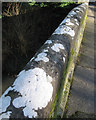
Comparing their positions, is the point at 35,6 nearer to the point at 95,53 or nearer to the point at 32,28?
the point at 32,28

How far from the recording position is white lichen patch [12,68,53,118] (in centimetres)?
63

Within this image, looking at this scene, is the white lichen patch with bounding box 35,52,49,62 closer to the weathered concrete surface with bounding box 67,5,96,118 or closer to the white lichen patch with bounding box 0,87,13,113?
the white lichen patch with bounding box 0,87,13,113

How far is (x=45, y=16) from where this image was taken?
245 inches

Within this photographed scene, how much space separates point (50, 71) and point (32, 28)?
16.0 feet

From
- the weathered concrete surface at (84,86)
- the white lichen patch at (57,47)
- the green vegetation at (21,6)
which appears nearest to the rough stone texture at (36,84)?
the white lichen patch at (57,47)

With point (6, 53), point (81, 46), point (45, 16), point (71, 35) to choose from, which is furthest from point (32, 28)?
point (71, 35)

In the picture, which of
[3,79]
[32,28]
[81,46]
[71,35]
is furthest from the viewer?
[32,28]

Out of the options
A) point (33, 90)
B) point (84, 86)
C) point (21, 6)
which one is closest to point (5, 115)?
point (33, 90)

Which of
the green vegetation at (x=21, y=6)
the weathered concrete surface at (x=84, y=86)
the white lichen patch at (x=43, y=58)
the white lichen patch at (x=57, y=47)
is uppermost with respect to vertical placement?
the white lichen patch at (x=57, y=47)

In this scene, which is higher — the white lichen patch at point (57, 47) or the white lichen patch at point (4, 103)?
the white lichen patch at point (57, 47)

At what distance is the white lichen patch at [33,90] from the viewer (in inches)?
24.7

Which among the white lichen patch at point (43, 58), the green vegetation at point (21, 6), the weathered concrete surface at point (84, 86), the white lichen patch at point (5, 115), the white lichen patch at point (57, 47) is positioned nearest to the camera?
the white lichen patch at point (5, 115)

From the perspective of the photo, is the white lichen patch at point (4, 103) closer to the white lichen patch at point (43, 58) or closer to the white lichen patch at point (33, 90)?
the white lichen patch at point (33, 90)

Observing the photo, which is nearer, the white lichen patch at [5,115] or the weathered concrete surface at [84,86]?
the white lichen patch at [5,115]
